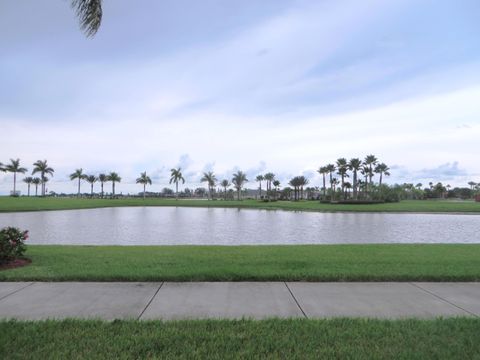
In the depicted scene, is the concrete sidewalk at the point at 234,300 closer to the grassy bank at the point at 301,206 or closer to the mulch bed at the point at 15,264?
the mulch bed at the point at 15,264

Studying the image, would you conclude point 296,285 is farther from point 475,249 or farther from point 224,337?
point 475,249

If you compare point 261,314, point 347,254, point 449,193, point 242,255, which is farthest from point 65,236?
point 449,193

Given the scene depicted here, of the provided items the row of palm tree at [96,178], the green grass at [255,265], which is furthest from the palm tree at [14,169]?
the green grass at [255,265]

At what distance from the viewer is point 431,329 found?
171 inches

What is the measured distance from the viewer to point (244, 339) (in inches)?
160

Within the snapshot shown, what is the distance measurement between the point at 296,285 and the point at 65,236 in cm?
1566

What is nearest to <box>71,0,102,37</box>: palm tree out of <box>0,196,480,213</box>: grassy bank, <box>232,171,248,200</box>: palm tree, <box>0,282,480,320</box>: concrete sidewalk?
<box>0,282,480,320</box>: concrete sidewalk

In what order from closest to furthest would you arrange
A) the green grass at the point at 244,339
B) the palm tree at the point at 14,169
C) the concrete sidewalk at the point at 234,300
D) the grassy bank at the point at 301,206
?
1. the green grass at the point at 244,339
2. the concrete sidewalk at the point at 234,300
3. the grassy bank at the point at 301,206
4. the palm tree at the point at 14,169

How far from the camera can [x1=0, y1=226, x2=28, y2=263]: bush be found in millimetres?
7961

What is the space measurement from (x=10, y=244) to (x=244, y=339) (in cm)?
706

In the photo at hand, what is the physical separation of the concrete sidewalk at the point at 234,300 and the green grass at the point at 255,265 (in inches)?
13.7

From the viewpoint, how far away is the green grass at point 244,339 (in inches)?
146

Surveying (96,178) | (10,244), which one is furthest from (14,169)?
(10,244)

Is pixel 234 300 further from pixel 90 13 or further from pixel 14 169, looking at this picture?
pixel 14 169
